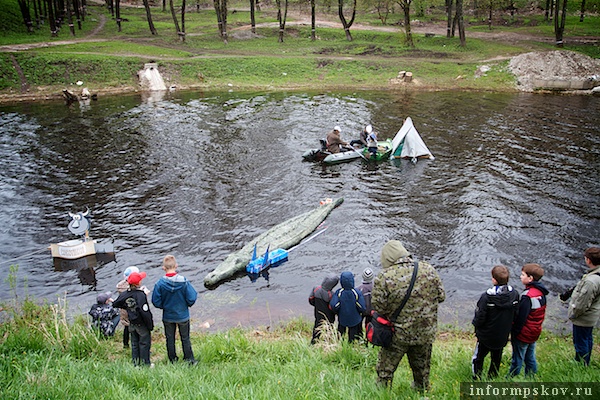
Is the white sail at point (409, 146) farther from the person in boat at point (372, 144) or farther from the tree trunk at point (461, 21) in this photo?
the tree trunk at point (461, 21)

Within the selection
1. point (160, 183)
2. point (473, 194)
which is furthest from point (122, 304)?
point (473, 194)

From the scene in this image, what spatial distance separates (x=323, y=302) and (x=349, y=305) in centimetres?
61

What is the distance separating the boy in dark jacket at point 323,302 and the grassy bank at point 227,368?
52 cm

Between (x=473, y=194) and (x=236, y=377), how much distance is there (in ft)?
48.6

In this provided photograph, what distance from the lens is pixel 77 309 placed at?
12.2 metres

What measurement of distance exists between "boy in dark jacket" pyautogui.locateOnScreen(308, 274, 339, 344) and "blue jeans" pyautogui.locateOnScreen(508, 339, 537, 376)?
339cm

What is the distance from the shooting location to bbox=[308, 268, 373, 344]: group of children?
→ 8.96 meters

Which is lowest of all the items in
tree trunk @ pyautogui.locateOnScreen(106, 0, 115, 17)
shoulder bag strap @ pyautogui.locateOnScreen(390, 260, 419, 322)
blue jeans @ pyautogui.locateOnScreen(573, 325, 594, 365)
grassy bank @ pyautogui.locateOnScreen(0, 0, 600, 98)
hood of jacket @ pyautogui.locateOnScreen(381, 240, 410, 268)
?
blue jeans @ pyautogui.locateOnScreen(573, 325, 594, 365)

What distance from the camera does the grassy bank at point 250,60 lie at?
41.6 metres

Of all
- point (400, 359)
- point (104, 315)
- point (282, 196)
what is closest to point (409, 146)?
point (282, 196)

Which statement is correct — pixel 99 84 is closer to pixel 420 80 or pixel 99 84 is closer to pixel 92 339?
pixel 420 80

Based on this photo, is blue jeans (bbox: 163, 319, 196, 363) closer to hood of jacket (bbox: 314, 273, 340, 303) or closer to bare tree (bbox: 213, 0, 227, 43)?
hood of jacket (bbox: 314, 273, 340, 303)

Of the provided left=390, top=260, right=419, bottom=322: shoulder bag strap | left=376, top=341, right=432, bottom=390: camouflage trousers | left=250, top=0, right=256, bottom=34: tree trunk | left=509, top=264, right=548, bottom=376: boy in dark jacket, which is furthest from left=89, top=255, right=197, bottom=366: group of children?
left=250, top=0, right=256, bottom=34: tree trunk

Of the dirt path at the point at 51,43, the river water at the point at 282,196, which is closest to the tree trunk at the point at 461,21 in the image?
the river water at the point at 282,196
